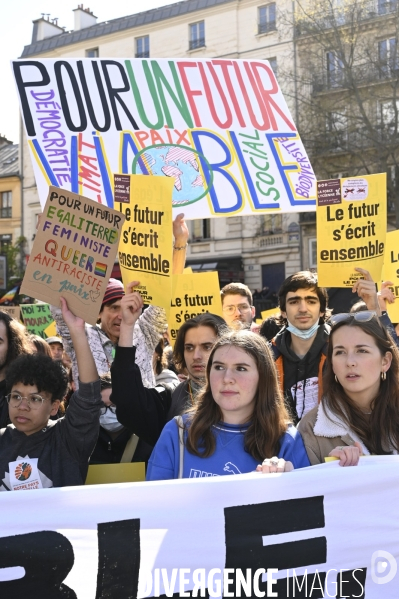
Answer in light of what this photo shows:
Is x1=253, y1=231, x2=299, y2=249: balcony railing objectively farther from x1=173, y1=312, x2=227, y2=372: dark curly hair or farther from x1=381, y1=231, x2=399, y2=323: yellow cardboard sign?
x1=173, y1=312, x2=227, y2=372: dark curly hair

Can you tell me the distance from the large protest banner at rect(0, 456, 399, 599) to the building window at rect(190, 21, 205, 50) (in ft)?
102

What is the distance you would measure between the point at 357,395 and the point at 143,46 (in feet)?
107

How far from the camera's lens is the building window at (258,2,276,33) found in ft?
96.4

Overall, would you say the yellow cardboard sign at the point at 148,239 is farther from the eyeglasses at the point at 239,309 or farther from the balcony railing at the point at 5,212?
the balcony railing at the point at 5,212

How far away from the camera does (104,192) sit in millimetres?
4605

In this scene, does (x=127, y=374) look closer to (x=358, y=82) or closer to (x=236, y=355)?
(x=236, y=355)

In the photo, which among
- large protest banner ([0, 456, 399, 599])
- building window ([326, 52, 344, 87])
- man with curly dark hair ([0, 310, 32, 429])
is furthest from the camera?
building window ([326, 52, 344, 87])

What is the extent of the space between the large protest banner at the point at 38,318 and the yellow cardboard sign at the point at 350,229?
4173 millimetres

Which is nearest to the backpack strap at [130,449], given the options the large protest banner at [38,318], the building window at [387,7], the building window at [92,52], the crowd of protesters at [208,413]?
the crowd of protesters at [208,413]

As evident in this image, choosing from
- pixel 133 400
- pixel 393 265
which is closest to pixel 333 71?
pixel 393 265

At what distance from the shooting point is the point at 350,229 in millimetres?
3844

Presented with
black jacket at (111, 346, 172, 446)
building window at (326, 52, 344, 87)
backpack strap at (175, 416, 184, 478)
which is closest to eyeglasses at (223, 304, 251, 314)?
black jacket at (111, 346, 172, 446)

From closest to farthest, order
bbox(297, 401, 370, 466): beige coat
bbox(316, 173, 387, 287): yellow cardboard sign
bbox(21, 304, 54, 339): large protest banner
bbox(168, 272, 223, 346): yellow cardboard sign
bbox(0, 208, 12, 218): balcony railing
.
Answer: bbox(297, 401, 370, 466): beige coat → bbox(316, 173, 387, 287): yellow cardboard sign → bbox(168, 272, 223, 346): yellow cardboard sign → bbox(21, 304, 54, 339): large protest banner → bbox(0, 208, 12, 218): balcony railing

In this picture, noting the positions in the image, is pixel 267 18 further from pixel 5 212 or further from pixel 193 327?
pixel 193 327
